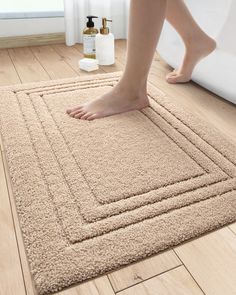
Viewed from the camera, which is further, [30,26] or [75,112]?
[30,26]

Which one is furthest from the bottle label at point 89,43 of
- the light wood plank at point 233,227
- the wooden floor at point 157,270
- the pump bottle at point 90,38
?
the light wood plank at point 233,227

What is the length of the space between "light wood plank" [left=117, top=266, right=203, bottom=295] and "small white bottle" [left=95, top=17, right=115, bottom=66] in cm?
106

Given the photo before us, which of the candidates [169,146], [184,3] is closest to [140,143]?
[169,146]

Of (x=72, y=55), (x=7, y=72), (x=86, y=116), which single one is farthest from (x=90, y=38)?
(x=86, y=116)

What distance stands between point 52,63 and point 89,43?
0.61 ft

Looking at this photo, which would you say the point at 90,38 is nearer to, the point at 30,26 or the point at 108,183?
the point at 30,26

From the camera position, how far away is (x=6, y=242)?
1.77 ft

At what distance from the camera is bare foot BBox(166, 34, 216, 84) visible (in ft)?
3.40

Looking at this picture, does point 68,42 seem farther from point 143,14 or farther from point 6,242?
point 6,242

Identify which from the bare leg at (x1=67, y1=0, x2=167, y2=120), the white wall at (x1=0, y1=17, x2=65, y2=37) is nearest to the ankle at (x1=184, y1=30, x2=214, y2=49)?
the bare leg at (x1=67, y1=0, x2=167, y2=120)

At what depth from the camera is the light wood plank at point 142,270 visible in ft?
1.55

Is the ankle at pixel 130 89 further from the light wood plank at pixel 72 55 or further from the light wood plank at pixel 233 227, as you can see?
the light wood plank at pixel 233 227

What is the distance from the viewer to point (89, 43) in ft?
4.54

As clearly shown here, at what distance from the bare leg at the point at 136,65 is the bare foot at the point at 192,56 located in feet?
0.78
